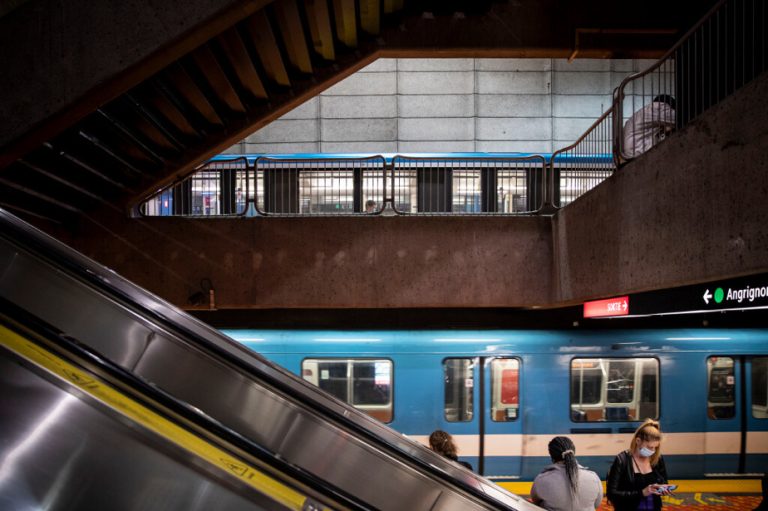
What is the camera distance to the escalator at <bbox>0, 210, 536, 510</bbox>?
Answer: 1.72m

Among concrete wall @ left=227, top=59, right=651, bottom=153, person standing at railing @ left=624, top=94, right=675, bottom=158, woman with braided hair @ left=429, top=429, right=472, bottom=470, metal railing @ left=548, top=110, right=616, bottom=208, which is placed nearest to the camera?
woman with braided hair @ left=429, top=429, right=472, bottom=470

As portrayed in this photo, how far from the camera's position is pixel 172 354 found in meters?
2.43

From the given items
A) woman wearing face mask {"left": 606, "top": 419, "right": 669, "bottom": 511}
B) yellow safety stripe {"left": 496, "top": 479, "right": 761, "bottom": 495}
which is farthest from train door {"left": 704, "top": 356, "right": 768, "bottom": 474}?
woman wearing face mask {"left": 606, "top": 419, "right": 669, "bottom": 511}

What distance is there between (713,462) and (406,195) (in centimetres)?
620

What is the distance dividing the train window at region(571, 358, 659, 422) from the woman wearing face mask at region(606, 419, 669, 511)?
10.4 ft

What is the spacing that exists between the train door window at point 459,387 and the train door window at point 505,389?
1.08ft

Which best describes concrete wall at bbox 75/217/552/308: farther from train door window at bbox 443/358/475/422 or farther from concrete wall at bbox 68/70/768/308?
train door window at bbox 443/358/475/422

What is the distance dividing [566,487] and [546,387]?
4.06 meters

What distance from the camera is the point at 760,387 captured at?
A: 7.68m

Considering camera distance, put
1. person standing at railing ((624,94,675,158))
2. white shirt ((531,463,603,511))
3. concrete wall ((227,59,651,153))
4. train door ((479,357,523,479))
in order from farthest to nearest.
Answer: concrete wall ((227,59,651,153))
train door ((479,357,523,479))
person standing at railing ((624,94,675,158))
white shirt ((531,463,603,511))

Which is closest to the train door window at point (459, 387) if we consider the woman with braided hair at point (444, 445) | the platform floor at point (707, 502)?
the platform floor at point (707, 502)

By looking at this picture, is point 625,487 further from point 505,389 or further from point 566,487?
point 505,389

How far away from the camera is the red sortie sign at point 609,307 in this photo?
5.23 meters

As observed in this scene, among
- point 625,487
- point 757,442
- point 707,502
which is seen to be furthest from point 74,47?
point 757,442
